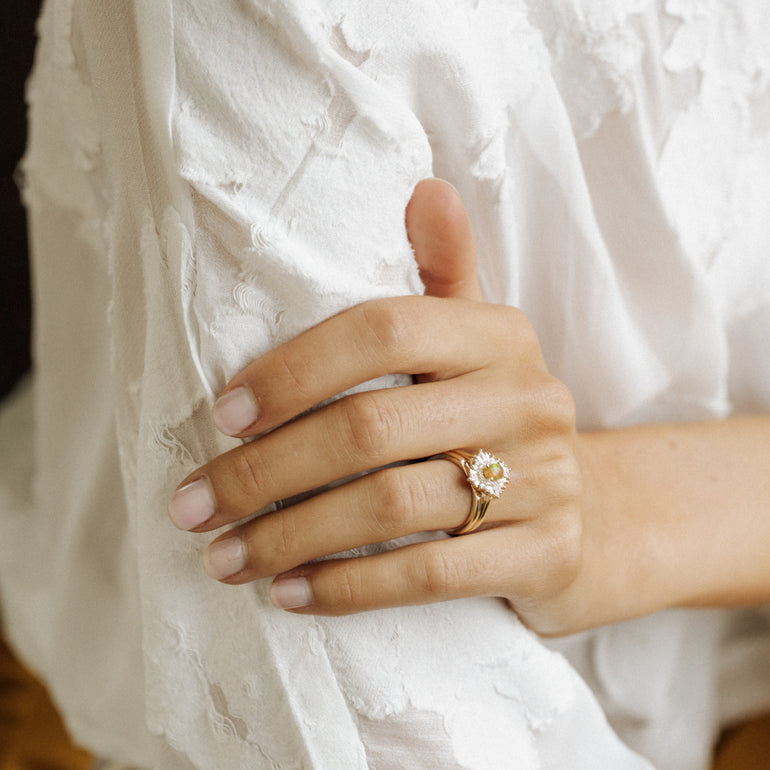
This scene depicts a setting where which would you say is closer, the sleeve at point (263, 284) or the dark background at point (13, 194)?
the sleeve at point (263, 284)

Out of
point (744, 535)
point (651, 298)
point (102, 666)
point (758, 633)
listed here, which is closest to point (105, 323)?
point (102, 666)

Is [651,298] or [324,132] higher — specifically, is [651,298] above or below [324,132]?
below

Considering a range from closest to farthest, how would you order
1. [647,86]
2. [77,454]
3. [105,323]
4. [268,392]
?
[268,392], [647,86], [105,323], [77,454]

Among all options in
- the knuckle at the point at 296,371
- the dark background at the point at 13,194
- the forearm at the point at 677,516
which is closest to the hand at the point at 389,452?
the knuckle at the point at 296,371

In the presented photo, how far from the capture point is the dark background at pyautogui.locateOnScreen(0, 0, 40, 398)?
39.5 inches

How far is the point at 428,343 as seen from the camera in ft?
1.54

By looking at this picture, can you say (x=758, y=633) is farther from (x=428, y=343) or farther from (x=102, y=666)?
(x=102, y=666)

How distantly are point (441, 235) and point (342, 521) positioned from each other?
228 millimetres

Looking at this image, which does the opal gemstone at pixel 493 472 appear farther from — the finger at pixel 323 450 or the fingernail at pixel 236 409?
the fingernail at pixel 236 409

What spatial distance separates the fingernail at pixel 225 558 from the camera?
471 mm

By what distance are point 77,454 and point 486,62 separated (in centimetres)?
68

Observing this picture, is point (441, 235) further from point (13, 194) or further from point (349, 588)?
point (13, 194)

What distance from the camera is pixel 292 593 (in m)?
0.48

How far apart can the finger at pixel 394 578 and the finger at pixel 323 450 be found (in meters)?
0.06
